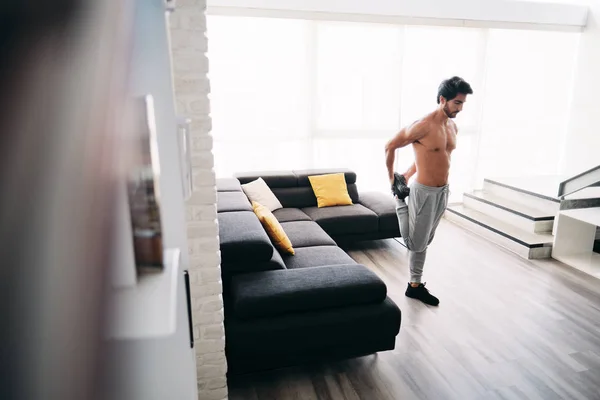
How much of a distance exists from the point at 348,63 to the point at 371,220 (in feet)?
6.98

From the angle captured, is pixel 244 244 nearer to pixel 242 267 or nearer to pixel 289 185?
pixel 242 267

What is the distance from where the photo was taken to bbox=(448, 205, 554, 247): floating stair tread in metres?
4.01

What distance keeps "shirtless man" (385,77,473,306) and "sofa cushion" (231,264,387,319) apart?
0.88m

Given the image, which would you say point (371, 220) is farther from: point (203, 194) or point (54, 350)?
point (54, 350)

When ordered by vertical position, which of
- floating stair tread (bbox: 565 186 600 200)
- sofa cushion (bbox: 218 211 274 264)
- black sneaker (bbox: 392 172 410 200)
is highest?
black sneaker (bbox: 392 172 410 200)

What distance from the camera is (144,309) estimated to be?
350 mm

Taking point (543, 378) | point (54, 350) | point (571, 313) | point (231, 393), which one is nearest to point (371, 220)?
point (571, 313)

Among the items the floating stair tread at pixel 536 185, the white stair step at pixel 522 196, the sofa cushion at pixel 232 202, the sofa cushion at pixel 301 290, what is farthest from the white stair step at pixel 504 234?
the sofa cushion at pixel 232 202

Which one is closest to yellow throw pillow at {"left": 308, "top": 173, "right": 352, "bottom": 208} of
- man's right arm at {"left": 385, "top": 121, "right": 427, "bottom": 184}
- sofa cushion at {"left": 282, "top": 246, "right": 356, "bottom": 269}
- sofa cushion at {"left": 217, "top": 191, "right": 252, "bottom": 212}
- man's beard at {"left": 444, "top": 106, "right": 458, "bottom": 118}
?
sofa cushion at {"left": 217, "top": 191, "right": 252, "bottom": 212}

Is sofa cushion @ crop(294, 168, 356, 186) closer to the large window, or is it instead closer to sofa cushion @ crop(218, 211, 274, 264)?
the large window

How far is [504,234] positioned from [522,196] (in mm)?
796

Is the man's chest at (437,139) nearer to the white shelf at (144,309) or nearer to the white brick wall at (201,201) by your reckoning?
the white brick wall at (201,201)

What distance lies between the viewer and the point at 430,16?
4852mm

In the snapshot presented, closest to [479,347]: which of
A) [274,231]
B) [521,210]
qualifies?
[274,231]
